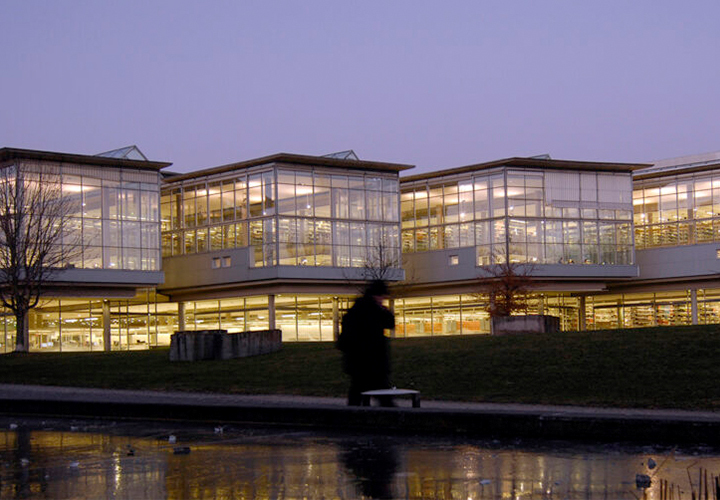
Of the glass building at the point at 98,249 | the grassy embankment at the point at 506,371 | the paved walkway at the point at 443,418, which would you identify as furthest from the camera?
the glass building at the point at 98,249

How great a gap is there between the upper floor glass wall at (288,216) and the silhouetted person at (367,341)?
154ft

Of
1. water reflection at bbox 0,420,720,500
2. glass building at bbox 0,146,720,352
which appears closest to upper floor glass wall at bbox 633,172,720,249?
glass building at bbox 0,146,720,352

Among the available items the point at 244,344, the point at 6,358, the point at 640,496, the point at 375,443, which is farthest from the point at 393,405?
the point at 6,358

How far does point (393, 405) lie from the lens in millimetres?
15633

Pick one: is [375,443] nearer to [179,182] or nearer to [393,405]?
[393,405]

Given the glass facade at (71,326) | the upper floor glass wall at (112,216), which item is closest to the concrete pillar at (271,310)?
the upper floor glass wall at (112,216)

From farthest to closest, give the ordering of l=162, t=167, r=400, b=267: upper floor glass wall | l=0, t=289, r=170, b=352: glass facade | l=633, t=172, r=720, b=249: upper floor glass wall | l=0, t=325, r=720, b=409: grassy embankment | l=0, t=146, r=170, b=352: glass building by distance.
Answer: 1. l=633, t=172, r=720, b=249: upper floor glass wall
2. l=0, t=289, r=170, b=352: glass facade
3. l=162, t=167, r=400, b=267: upper floor glass wall
4. l=0, t=146, r=170, b=352: glass building
5. l=0, t=325, r=720, b=409: grassy embankment

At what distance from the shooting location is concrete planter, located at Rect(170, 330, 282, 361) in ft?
108

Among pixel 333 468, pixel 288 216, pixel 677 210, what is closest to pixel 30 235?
pixel 288 216

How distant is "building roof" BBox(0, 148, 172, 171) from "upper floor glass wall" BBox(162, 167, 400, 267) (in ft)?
Result: 15.5

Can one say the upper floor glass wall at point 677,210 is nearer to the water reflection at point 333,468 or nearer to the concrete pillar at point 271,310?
the concrete pillar at point 271,310

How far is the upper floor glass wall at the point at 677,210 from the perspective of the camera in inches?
2790

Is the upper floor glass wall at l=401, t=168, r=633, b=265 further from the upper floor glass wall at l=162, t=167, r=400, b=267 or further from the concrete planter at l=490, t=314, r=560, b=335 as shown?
the concrete planter at l=490, t=314, r=560, b=335

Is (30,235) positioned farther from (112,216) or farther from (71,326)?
(71,326)
